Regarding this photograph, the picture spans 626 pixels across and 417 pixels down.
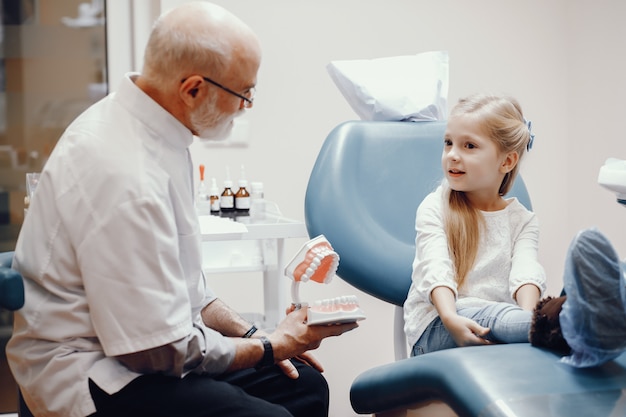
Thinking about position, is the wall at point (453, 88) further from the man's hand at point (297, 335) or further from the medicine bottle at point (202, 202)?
the man's hand at point (297, 335)

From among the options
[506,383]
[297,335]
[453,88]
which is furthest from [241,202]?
[506,383]

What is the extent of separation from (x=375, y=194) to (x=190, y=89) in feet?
2.30

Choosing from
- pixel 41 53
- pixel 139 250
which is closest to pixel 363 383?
pixel 139 250

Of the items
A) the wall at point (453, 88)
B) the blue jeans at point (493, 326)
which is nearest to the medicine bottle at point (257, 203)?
the wall at point (453, 88)

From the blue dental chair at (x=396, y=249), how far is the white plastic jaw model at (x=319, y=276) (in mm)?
116

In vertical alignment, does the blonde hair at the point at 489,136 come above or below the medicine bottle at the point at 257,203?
above

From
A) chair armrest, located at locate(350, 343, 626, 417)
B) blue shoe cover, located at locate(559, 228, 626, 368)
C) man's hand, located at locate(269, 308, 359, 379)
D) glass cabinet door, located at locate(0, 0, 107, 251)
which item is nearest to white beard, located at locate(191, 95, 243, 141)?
man's hand, located at locate(269, 308, 359, 379)

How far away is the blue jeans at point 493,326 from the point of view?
1266mm

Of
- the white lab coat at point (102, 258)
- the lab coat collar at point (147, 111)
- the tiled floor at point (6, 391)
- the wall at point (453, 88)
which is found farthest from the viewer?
the wall at point (453, 88)

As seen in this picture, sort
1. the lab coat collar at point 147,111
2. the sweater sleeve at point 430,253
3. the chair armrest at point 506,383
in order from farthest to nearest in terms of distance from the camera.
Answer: the sweater sleeve at point 430,253 < the lab coat collar at point 147,111 < the chair armrest at point 506,383

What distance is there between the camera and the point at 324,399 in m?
1.46

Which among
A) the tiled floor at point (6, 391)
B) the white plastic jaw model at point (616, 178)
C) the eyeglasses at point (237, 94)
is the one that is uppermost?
the eyeglasses at point (237, 94)

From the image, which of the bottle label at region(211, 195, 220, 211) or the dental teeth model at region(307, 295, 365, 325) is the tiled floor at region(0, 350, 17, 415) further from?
the dental teeth model at region(307, 295, 365, 325)

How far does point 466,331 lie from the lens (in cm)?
139
